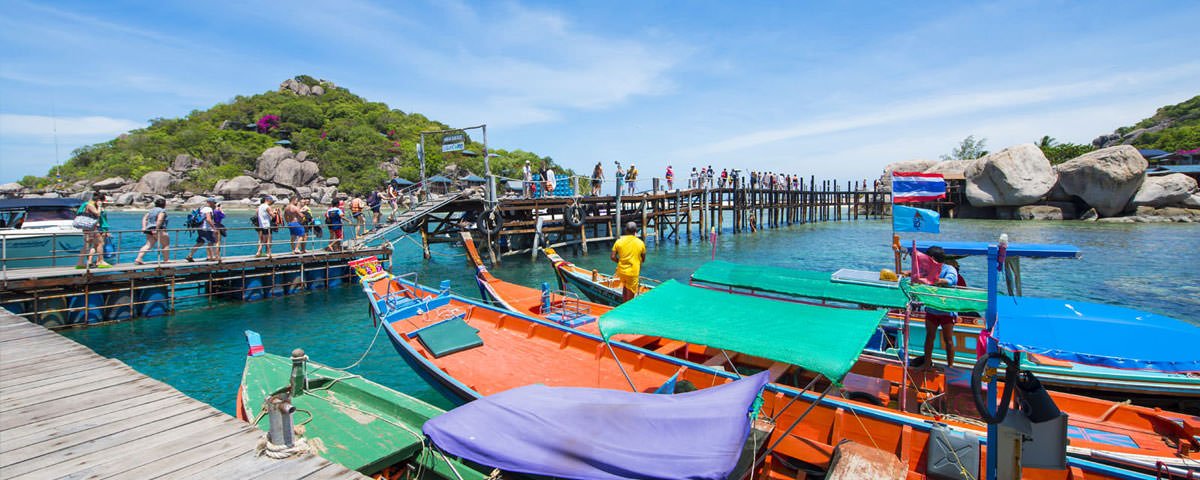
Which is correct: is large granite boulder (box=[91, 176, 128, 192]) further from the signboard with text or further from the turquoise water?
the signboard with text

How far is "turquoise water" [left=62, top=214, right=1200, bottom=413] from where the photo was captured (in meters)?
11.8

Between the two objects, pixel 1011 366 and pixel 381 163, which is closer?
pixel 1011 366

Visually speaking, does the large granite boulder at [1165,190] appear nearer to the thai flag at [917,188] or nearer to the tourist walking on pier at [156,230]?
the thai flag at [917,188]

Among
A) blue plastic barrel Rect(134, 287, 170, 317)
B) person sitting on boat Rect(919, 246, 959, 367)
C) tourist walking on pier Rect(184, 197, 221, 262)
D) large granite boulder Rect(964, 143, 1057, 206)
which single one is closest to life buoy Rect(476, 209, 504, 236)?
tourist walking on pier Rect(184, 197, 221, 262)

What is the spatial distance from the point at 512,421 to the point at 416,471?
5.53ft

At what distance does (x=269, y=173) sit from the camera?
7725cm

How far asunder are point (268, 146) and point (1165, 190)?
4498 inches

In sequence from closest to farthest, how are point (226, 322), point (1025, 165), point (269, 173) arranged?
point (226, 322), point (1025, 165), point (269, 173)

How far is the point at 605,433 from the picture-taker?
392 cm

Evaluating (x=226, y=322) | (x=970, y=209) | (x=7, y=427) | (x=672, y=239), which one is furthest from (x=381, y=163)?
(x=7, y=427)

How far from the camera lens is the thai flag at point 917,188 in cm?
872

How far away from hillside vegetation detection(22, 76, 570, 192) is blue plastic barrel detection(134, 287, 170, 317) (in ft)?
219

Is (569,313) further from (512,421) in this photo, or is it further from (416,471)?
(512,421)

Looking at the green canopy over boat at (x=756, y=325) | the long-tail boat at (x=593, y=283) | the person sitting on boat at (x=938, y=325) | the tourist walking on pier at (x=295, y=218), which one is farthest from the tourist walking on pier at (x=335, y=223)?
the person sitting on boat at (x=938, y=325)
